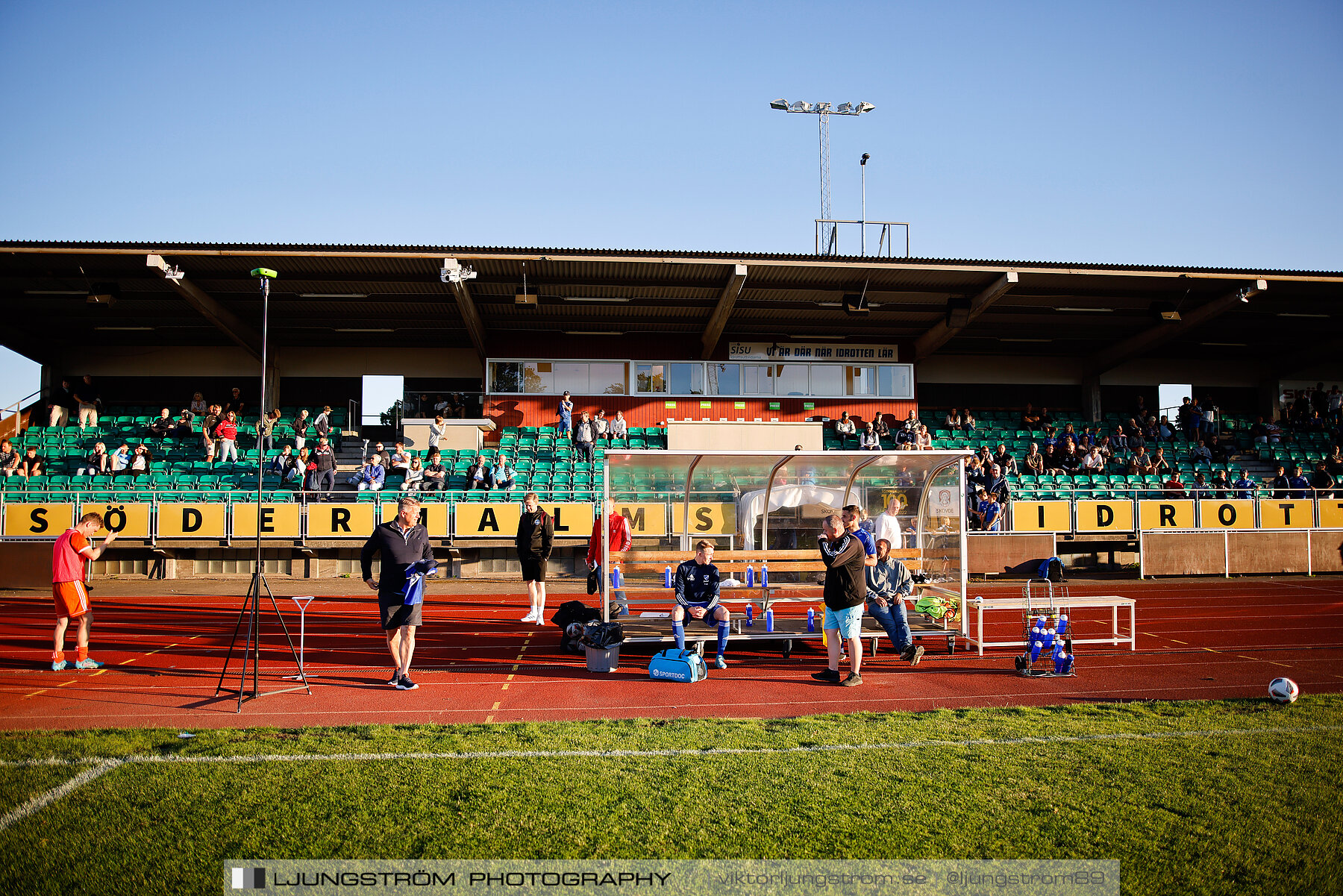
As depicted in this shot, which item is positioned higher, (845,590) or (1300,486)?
(1300,486)

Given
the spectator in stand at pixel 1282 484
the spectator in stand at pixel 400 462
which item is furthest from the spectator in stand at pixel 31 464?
the spectator in stand at pixel 1282 484

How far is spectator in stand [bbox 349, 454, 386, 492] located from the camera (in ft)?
65.9

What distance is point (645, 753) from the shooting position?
6.20m

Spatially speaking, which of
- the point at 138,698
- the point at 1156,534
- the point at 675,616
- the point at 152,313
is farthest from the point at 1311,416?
the point at 152,313

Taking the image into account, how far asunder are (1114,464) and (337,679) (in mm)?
23844

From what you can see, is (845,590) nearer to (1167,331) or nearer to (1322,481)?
(1322,481)

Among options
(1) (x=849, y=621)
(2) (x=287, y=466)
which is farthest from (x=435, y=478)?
(1) (x=849, y=621)

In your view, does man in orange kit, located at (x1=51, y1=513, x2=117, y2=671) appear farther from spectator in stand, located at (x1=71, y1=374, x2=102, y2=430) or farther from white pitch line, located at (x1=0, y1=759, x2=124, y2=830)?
spectator in stand, located at (x1=71, y1=374, x2=102, y2=430)

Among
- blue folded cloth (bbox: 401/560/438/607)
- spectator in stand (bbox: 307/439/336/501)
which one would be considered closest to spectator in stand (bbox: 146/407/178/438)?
spectator in stand (bbox: 307/439/336/501)

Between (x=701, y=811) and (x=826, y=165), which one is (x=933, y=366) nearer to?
(x=826, y=165)

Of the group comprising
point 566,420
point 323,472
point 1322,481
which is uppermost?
point 566,420

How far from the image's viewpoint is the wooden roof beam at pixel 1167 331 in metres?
25.0

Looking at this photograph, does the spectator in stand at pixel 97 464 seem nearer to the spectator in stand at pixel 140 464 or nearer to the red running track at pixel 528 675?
the spectator in stand at pixel 140 464

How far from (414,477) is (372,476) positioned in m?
0.99
